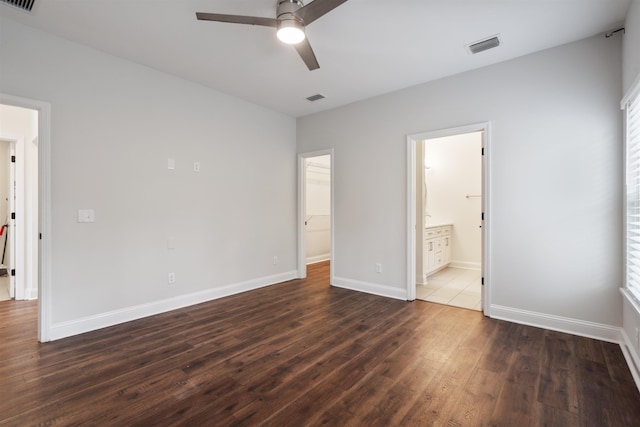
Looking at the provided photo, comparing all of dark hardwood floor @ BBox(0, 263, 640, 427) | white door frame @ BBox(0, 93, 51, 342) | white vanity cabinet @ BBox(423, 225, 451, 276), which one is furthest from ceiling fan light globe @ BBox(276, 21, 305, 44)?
white vanity cabinet @ BBox(423, 225, 451, 276)

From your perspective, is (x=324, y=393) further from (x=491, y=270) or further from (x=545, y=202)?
(x=545, y=202)

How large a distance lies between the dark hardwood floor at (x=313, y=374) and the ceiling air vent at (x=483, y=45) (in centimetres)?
285

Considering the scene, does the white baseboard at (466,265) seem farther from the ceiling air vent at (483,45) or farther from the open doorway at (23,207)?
the open doorway at (23,207)

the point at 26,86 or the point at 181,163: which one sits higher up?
the point at 26,86

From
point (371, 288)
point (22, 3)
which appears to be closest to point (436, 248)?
point (371, 288)

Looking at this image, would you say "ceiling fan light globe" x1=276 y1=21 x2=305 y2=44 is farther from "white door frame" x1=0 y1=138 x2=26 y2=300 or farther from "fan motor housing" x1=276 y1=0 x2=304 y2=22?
"white door frame" x1=0 y1=138 x2=26 y2=300

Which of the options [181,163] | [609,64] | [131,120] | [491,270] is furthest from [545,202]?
[131,120]

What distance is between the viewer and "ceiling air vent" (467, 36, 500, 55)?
2885 mm

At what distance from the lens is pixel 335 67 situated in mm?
3439

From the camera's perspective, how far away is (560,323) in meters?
2.99

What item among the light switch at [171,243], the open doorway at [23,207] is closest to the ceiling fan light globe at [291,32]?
the light switch at [171,243]

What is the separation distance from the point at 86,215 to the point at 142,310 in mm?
1200

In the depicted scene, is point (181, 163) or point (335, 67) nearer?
point (335, 67)

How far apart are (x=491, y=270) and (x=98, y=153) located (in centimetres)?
444
